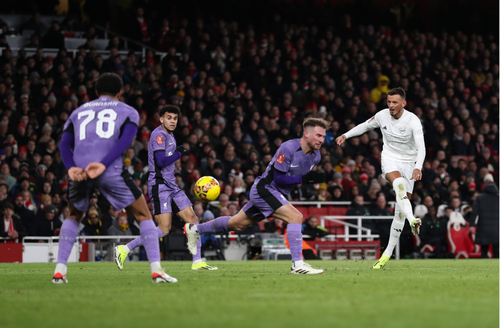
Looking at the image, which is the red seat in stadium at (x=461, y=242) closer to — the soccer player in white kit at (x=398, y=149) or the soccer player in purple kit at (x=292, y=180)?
the soccer player in white kit at (x=398, y=149)

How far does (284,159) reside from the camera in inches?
386

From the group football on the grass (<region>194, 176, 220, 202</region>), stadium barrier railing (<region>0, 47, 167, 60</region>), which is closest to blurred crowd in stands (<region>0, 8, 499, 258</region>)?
stadium barrier railing (<region>0, 47, 167, 60</region>)

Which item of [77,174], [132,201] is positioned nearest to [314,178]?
[132,201]

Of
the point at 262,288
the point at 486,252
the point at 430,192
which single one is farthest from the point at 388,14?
the point at 262,288

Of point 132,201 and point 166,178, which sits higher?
point 166,178

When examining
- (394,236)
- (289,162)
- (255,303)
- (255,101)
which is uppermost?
(255,101)

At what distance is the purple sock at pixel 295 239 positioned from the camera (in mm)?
9625

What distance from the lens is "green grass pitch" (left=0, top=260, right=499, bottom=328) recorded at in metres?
4.89

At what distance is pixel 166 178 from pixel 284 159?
257cm

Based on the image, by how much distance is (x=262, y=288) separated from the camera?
24.0 ft

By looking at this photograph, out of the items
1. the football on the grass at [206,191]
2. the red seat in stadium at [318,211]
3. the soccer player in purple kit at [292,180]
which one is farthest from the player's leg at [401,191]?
the red seat in stadium at [318,211]

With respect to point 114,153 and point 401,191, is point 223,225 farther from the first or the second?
point 114,153

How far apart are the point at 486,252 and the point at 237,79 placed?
31.7 feet

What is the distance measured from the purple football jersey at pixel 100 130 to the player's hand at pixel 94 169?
0.11 metres
